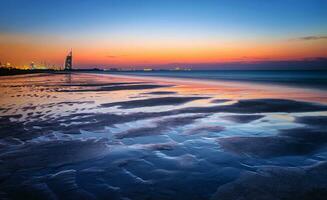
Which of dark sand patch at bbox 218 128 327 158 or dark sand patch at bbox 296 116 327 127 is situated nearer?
dark sand patch at bbox 218 128 327 158

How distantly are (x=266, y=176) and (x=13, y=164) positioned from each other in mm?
4909

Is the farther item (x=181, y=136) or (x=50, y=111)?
(x=50, y=111)

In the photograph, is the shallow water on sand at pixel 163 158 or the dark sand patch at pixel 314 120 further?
the dark sand patch at pixel 314 120

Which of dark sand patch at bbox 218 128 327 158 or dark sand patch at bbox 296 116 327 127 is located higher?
dark sand patch at bbox 296 116 327 127

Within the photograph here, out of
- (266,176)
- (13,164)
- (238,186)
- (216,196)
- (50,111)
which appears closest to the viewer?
(216,196)

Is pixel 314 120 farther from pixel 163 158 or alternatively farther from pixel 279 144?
pixel 163 158

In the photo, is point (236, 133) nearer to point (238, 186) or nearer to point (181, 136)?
point (181, 136)

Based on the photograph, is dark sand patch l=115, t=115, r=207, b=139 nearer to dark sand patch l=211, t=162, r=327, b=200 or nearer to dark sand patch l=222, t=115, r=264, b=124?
dark sand patch l=222, t=115, r=264, b=124

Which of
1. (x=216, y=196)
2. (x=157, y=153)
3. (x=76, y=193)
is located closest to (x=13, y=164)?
(x=76, y=193)

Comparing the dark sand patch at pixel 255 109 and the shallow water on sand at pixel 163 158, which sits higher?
the dark sand patch at pixel 255 109

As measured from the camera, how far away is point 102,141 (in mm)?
7164

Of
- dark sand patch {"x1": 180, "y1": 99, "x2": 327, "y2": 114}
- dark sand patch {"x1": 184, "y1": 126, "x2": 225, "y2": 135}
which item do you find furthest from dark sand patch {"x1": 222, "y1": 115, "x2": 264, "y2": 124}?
dark sand patch {"x1": 184, "y1": 126, "x2": 225, "y2": 135}

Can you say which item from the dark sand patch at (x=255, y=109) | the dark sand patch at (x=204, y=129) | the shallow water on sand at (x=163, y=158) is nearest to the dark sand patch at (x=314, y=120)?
the shallow water on sand at (x=163, y=158)

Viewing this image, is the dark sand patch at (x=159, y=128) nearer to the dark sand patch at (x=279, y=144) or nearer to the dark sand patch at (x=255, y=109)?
the dark sand patch at (x=255, y=109)
